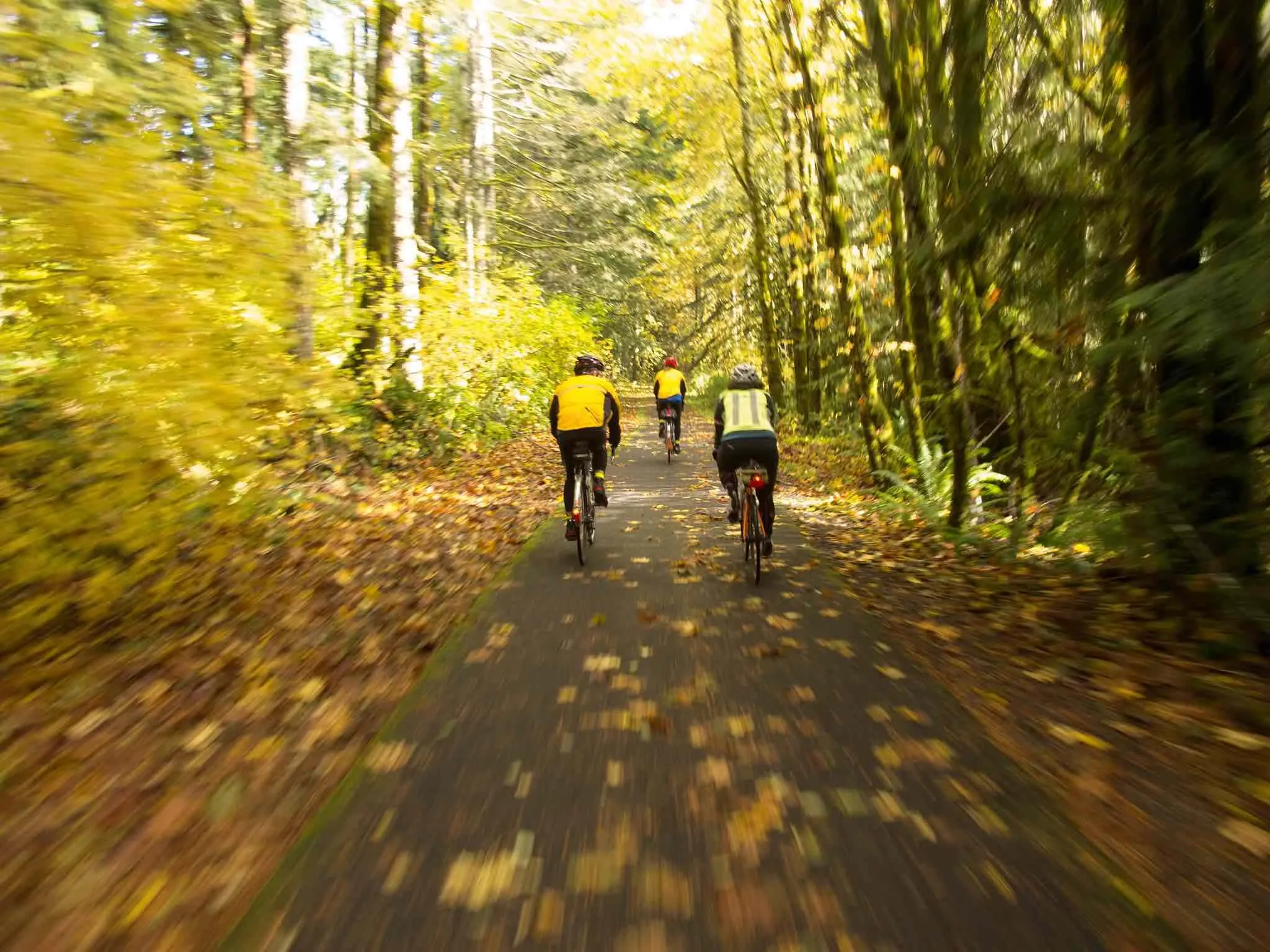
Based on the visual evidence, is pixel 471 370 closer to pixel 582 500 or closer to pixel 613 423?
pixel 613 423

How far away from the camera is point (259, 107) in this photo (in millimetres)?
11742

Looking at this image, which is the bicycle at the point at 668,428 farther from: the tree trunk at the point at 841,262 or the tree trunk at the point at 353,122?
the tree trunk at the point at 353,122

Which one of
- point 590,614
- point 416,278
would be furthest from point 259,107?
point 590,614

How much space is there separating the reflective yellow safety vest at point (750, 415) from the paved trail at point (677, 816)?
259 centimetres

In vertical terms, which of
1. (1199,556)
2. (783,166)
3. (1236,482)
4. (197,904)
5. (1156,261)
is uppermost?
(783,166)

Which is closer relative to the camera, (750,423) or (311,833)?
(311,833)

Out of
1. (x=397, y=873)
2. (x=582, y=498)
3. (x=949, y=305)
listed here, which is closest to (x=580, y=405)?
(x=582, y=498)

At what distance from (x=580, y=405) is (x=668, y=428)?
9288mm

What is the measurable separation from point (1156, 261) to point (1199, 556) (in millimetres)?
1978

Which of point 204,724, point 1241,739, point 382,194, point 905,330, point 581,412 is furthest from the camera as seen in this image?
point 905,330

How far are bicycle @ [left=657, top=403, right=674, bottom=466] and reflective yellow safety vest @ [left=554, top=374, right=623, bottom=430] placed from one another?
886 centimetres

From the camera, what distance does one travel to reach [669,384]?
17.5m

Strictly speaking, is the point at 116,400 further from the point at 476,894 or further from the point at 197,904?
the point at 476,894

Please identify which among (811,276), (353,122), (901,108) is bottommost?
(811,276)
